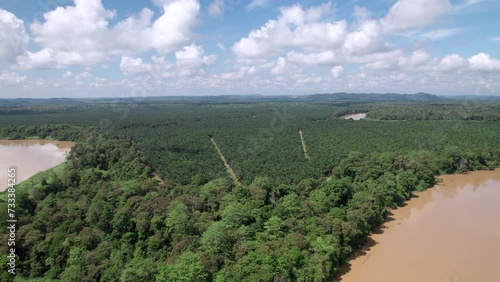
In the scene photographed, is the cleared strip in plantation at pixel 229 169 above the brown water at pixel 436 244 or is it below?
above

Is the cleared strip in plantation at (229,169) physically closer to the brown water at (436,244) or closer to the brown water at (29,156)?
the brown water at (436,244)

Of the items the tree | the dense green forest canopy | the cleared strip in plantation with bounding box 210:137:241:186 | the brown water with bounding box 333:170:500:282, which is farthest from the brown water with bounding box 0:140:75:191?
the brown water with bounding box 333:170:500:282

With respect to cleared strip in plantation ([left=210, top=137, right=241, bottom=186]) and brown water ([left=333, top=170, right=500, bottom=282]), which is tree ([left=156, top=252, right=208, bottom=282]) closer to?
brown water ([left=333, top=170, right=500, bottom=282])

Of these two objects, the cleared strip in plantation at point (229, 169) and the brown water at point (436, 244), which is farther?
the cleared strip in plantation at point (229, 169)

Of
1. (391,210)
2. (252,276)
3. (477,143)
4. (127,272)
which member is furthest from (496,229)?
(477,143)

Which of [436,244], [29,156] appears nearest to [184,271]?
[436,244]

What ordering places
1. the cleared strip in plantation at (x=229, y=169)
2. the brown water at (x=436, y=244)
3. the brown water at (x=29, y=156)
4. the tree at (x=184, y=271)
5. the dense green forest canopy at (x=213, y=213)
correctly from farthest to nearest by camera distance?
the brown water at (x=29, y=156) → the cleared strip in plantation at (x=229, y=169) → the brown water at (x=436, y=244) → the dense green forest canopy at (x=213, y=213) → the tree at (x=184, y=271)

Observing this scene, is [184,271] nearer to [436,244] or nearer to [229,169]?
[436,244]

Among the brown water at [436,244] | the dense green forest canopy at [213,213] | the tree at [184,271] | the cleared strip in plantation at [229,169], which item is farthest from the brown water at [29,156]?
the brown water at [436,244]
